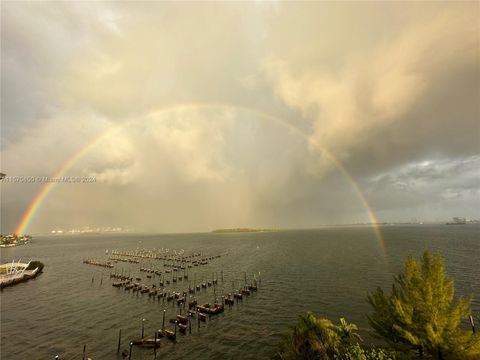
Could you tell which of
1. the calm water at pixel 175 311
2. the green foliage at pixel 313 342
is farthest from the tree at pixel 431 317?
the calm water at pixel 175 311

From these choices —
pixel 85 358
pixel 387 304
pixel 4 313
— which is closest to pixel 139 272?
pixel 4 313

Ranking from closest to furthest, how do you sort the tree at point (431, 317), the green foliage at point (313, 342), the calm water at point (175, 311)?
the tree at point (431, 317), the green foliage at point (313, 342), the calm water at point (175, 311)

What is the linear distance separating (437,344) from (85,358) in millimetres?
51041

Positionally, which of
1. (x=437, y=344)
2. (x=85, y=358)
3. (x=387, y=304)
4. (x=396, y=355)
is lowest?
(x=85, y=358)

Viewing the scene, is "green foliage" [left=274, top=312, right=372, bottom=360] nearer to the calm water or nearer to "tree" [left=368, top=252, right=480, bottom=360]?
"tree" [left=368, top=252, right=480, bottom=360]

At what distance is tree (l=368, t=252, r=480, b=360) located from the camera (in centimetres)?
2347

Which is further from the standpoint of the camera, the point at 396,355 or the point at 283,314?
the point at 283,314

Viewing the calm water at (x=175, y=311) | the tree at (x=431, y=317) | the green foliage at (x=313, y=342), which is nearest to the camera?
the tree at (x=431, y=317)

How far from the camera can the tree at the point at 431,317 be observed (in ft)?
77.0

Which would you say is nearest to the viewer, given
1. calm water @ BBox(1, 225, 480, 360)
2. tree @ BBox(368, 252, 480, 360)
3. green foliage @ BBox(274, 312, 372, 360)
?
tree @ BBox(368, 252, 480, 360)

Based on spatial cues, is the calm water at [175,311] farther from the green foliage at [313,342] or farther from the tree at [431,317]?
the tree at [431,317]

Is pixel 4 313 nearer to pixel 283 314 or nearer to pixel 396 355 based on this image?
pixel 283 314

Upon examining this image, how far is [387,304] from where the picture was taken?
95.2ft

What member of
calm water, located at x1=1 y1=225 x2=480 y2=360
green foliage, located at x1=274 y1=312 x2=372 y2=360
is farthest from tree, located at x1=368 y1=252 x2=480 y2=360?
calm water, located at x1=1 y1=225 x2=480 y2=360
